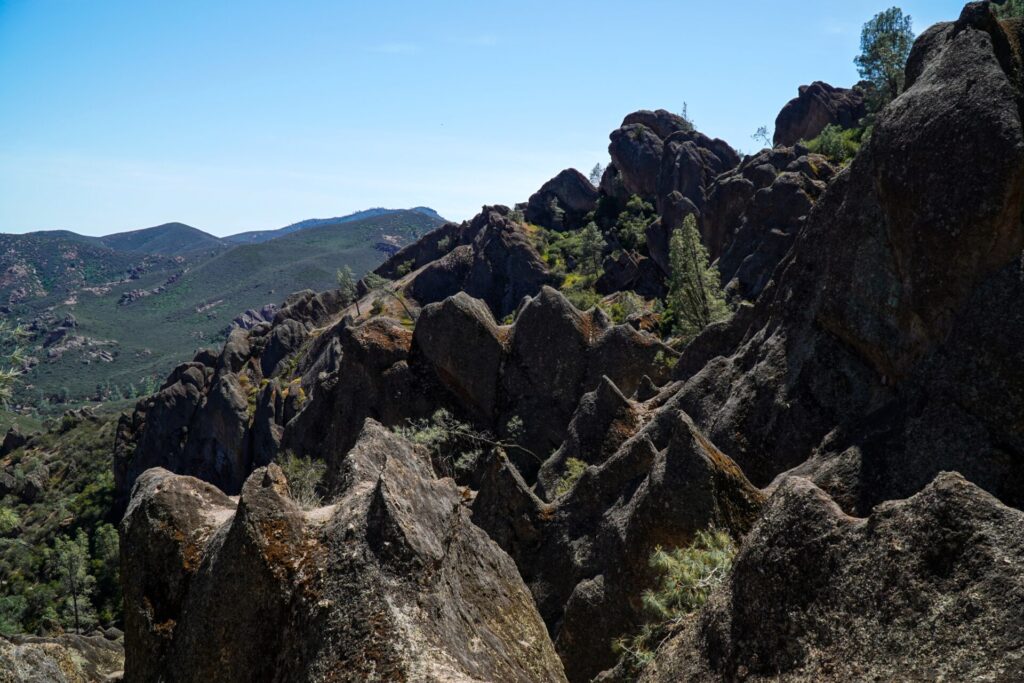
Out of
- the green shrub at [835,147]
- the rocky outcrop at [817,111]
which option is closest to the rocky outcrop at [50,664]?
the green shrub at [835,147]

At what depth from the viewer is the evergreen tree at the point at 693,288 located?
223ft

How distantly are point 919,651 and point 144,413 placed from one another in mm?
142937

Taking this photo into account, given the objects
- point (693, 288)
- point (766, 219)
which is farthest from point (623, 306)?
point (693, 288)

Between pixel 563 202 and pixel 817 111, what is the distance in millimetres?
57632

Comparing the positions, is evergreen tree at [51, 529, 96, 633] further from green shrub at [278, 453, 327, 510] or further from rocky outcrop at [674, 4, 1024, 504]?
rocky outcrop at [674, 4, 1024, 504]

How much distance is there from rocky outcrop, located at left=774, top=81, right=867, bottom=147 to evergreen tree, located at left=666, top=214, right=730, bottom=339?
237 feet

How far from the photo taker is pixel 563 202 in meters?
169

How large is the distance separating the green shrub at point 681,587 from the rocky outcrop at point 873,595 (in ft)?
15.6

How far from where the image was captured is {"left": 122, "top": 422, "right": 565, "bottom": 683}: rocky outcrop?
375 inches

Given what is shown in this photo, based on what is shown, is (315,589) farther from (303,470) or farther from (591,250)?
(591,250)

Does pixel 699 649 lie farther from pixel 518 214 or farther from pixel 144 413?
pixel 518 214

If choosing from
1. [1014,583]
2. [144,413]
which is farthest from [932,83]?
[144,413]

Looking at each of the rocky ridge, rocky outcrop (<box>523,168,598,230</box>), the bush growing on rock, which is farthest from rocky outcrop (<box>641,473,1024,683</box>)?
rocky outcrop (<box>523,168,598,230</box>)

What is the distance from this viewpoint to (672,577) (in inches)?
667
